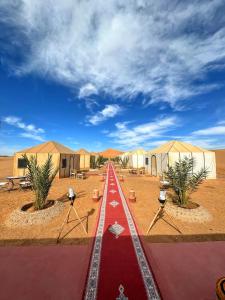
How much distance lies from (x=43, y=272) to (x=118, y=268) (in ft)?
5.53

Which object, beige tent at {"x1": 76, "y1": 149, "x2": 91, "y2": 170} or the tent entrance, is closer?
the tent entrance

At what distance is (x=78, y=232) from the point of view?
18.5 feet

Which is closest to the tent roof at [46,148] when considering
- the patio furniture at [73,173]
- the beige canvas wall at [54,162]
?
the beige canvas wall at [54,162]

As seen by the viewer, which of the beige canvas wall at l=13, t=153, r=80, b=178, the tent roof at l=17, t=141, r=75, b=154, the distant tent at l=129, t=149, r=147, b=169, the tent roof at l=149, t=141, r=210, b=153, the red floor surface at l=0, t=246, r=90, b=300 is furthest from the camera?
the distant tent at l=129, t=149, r=147, b=169

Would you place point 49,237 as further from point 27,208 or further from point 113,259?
point 27,208

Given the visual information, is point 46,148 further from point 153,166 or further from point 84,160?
point 84,160

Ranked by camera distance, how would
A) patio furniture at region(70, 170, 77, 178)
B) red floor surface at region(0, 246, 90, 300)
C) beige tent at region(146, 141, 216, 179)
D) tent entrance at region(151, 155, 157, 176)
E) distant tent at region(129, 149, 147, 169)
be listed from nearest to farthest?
red floor surface at region(0, 246, 90, 300)
beige tent at region(146, 141, 216, 179)
patio furniture at region(70, 170, 77, 178)
tent entrance at region(151, 155, 157, 176)
distant tent at region(129, 149, 147, 169)

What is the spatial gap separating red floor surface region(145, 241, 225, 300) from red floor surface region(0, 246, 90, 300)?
171 centimetres

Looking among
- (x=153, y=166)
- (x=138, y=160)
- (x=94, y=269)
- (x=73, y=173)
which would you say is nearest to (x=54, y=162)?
(x=73, y=173)

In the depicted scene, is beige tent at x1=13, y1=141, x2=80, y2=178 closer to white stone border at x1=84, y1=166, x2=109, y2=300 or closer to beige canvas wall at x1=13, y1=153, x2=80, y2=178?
beige canvas wall at x1=13, y1=153, x2=80, y2=178

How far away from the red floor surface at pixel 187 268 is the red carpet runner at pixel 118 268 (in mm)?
267

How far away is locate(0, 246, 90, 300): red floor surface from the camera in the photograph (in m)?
3.06

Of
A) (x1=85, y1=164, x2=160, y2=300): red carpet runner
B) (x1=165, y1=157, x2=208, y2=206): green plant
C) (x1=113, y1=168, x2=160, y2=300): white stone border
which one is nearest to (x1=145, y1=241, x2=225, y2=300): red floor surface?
(x1=113, y1=168, x2=160, y2=300): white stone border

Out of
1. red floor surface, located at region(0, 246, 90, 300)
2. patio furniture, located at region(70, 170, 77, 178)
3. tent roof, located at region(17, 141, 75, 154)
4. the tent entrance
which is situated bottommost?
red floor surface, located at region(0, 246, 90, 300)
